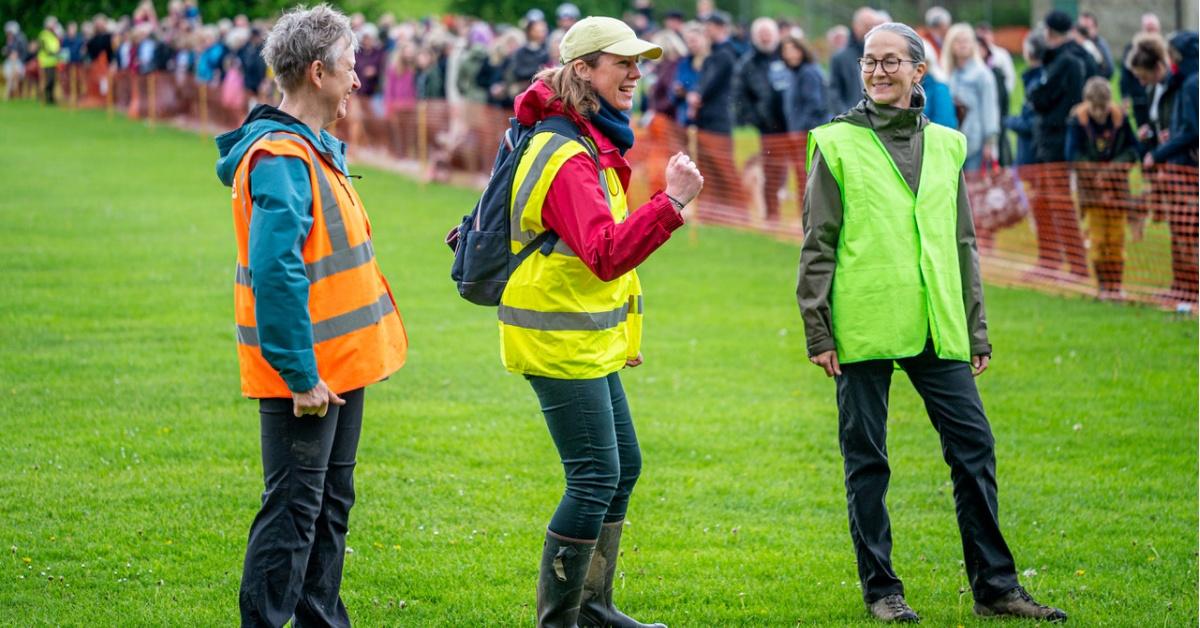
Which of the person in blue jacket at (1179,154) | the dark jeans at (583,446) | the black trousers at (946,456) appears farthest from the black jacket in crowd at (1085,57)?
the dark jeans at (583,446)

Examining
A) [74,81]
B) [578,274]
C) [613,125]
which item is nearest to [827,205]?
[613,125]

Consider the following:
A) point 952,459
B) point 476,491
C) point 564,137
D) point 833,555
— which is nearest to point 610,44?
point 564,137

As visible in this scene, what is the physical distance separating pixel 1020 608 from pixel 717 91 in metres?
13.4

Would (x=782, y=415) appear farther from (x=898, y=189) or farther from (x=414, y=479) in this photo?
(x=898, y=189)

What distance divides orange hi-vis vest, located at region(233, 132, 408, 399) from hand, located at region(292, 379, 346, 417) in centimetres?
7

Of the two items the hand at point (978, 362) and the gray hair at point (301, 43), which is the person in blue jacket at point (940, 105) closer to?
the hand at point (978, 362)

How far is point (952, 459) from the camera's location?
17.9 feet

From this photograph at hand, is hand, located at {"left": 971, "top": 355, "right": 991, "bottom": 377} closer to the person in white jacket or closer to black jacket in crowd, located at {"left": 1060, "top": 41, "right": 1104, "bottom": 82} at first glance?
black jacket in crowd, located at {"left": 1060, "top": 41, "right": 1104, "bottom": 82}

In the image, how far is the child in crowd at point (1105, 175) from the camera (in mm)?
12398

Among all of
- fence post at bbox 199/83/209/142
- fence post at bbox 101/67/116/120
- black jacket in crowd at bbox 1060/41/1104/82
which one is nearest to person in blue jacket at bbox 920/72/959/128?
black jacket in crowd at bbox 1060/41/1104/82

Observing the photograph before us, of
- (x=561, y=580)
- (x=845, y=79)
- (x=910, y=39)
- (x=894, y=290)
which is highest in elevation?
(x=910, y=39)

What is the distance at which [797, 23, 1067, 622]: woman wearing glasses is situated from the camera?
5316mm

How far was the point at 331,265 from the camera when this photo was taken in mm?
4480

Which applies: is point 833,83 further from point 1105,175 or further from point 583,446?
point 583,446
